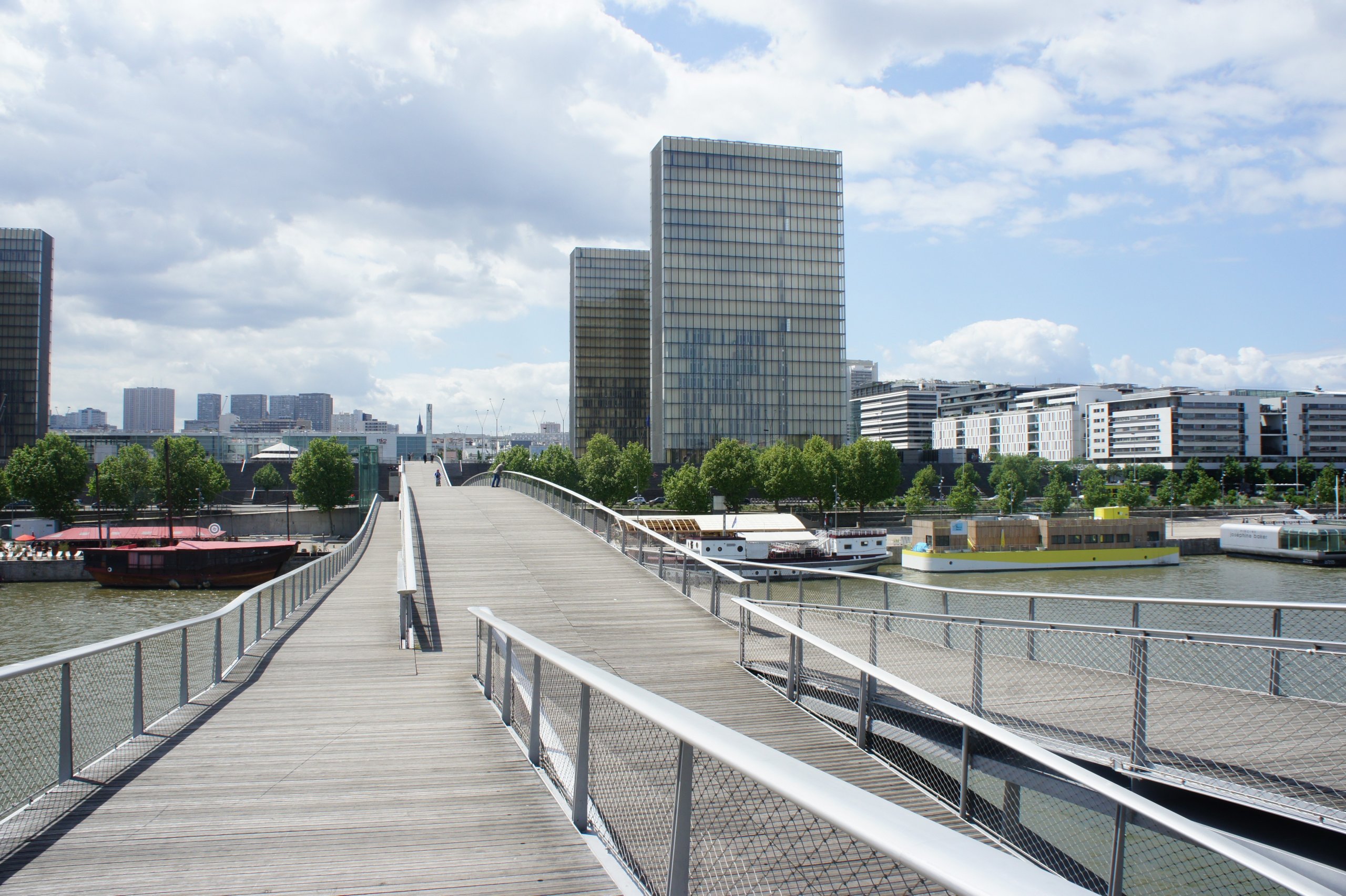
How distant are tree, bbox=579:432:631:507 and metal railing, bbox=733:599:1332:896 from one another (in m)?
57.2

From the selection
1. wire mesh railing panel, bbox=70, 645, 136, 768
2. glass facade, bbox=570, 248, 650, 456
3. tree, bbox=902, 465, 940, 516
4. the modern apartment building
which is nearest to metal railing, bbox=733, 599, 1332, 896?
wire mesh railing panel, bbox=70, 645, 136, 768

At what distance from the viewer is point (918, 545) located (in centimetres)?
4744

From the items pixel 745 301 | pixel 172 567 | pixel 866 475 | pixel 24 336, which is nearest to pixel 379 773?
pixel 172 567

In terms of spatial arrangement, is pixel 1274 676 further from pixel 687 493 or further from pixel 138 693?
pixel 687 493

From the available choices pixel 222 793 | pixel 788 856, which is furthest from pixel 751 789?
pixel 222 793

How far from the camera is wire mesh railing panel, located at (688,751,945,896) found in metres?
2.23

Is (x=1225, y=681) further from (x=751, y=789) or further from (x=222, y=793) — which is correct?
(x=222, y=793)

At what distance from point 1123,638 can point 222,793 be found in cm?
627

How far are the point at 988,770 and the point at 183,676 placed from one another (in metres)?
6.95

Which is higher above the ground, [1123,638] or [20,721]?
[1123,638]

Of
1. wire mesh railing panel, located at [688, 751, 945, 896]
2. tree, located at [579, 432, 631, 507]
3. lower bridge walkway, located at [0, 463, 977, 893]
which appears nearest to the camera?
wire mesh railing panel, located at [688, 751, 945, 896]

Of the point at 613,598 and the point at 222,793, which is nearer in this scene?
the point at 222,793

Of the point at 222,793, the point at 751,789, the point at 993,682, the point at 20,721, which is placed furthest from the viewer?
the point at 993,682

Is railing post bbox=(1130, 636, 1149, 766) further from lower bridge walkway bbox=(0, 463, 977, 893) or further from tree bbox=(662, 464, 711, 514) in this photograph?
tree bbox=(662, 464, 711, 514)
